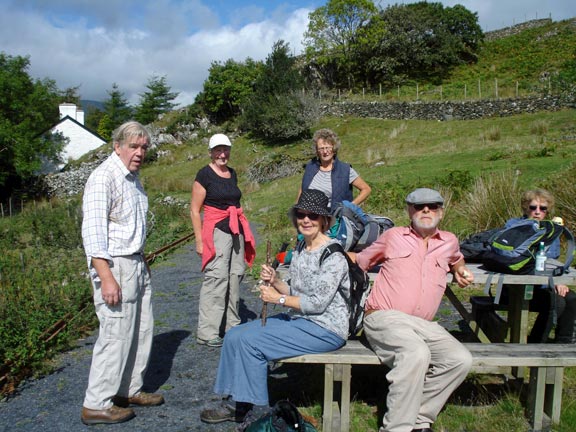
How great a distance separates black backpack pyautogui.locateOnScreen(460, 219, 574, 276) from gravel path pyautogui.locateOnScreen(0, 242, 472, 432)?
55.3 inches

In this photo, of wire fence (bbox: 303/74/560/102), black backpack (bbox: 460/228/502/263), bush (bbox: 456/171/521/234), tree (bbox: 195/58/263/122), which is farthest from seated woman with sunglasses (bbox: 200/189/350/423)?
tree (bbox: 195/58/263/122)

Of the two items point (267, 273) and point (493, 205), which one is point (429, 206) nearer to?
point (267, 273)

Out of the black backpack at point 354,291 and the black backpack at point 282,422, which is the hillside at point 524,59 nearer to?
the black backpack at point 354,291

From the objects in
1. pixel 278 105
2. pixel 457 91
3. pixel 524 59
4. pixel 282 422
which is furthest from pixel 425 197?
pixel 524 59

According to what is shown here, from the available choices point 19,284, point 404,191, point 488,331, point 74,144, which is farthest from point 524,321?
point 74,144

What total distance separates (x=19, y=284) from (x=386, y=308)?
5.18m

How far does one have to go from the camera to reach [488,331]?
15.9ft

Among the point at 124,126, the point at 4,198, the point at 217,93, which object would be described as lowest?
the point at 4,198

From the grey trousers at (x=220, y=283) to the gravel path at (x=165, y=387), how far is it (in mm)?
247

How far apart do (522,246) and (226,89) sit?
3916 centimetres

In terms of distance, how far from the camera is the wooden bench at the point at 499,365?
339 centimetres

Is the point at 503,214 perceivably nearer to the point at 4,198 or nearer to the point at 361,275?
the point at 361,275

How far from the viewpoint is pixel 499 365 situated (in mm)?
3396

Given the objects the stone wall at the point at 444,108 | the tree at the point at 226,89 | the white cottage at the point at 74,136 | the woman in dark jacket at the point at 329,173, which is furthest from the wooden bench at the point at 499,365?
the white cottage at the point at 74,136
